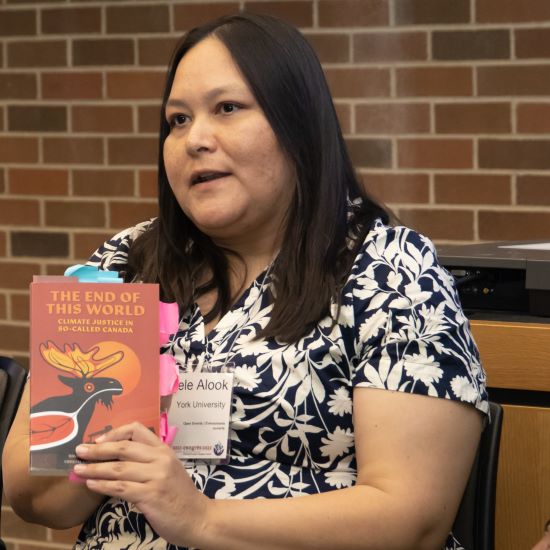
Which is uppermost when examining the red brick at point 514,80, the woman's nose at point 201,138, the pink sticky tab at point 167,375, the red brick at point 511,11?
the red brick at point 511,11

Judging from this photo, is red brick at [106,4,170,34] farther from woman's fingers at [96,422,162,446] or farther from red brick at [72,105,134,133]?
woman's fingers at [96,422,162,446]

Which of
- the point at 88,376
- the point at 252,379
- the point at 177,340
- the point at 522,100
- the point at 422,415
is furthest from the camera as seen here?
the point at 522,100

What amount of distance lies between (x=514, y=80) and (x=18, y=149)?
1433mm

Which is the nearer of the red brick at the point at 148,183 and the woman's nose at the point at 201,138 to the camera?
the woman's nose at the point at 201,138

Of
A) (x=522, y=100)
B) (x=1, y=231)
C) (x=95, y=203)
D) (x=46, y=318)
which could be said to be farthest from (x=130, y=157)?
(x=46, y=318)

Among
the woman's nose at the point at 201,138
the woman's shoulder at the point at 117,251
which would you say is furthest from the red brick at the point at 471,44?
the woman's nose at the point at 201,138

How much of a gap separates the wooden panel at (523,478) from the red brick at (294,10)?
1258 millimetres

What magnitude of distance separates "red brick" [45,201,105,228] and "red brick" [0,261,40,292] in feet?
0.48

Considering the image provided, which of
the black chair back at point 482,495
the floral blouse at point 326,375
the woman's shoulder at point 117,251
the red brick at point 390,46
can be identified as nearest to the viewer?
the floral blouse at point 326,375

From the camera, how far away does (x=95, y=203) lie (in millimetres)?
3084

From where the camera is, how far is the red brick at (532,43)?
2604mm

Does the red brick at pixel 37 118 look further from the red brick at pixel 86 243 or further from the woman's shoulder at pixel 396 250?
the woman's shoulder at pixel 396 250

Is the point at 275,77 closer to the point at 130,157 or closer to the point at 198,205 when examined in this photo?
the point at 198,205

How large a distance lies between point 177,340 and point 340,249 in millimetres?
305
